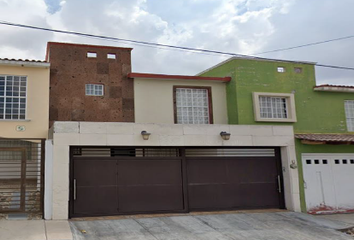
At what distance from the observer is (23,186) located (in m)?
11.6

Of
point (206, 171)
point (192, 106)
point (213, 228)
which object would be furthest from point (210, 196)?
point (192, 106)

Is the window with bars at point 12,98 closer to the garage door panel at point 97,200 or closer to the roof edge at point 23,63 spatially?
the roof edge at point 23,63

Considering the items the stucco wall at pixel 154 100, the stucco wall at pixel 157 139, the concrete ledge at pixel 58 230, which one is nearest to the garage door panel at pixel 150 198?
the stucco wall at pixel 157 139

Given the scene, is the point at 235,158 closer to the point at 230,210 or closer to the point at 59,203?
the point at 230,210

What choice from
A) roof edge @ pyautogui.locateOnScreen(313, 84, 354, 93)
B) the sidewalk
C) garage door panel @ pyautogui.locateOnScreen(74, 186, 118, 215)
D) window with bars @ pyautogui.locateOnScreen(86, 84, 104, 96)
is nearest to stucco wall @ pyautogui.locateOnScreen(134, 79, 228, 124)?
window with bars @ pyautogui.locateOnScreen(86, 84, 104, 96)

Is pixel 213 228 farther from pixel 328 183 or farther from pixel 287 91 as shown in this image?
pixel 287 91

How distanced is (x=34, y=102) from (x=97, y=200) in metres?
4.76

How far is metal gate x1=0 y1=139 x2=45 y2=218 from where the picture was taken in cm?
1155

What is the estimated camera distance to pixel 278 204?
579 inches

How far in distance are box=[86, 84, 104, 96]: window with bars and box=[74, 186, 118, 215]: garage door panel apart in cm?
465

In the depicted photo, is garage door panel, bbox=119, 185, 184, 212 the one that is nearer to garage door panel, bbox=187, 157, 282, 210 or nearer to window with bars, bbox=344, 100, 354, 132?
garage door panel, bbox=187, 157, 282, 210

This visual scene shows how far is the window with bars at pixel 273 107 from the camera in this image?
1694 cm

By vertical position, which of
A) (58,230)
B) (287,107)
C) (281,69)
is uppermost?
(281,69)

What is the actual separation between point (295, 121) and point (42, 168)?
10617 mm
